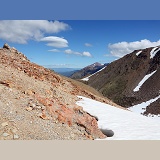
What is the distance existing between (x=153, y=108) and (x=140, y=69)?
4245 cm

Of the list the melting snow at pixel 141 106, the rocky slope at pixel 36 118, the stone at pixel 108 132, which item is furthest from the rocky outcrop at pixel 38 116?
the melting snow at pixel 141 106

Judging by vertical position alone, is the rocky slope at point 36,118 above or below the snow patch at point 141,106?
below

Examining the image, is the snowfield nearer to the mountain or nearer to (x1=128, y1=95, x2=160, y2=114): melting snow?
the mountain

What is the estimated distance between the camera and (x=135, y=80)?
326 ft

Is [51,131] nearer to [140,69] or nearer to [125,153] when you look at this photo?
[125,153]

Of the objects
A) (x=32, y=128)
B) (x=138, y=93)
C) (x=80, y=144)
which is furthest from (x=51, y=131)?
(x=138, y=93)

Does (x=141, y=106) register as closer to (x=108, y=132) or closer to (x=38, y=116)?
(x=108, y=132)

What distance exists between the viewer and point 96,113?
19203 millimetres

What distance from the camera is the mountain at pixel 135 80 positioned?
3100 inches

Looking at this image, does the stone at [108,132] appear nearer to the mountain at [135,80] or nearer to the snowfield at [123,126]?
the snowfield at [123,126]

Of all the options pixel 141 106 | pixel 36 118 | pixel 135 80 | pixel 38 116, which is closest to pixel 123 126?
pixel 38 116

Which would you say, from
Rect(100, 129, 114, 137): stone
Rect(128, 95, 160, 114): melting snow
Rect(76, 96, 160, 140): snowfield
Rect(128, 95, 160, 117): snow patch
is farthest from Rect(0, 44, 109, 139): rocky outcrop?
Rect(128, 95, 160, 117): snow patch

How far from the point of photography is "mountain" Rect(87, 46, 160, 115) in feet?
258

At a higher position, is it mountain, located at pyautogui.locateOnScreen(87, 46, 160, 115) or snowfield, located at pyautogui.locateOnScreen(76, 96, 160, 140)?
mountain, located at pyautogui.locateOnScreen(87, 46, 160, 115)
